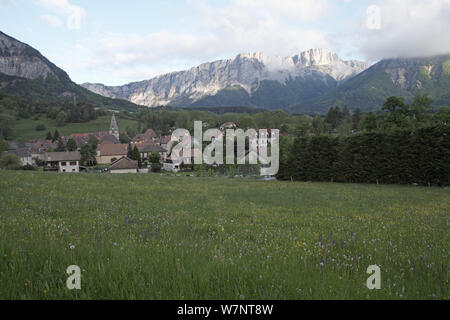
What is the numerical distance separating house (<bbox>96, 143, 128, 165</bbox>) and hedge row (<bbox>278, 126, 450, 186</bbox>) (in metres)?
94.8

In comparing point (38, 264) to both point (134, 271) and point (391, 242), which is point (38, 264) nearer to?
point (134, 271)

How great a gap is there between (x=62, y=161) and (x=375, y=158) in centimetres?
10518

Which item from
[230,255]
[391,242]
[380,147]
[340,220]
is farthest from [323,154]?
[230,255]

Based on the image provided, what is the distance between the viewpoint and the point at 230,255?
16.0 feet

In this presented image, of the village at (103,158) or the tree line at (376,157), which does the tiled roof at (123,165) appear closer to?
the village at (103,158)

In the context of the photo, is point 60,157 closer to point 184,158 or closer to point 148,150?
point 148,150

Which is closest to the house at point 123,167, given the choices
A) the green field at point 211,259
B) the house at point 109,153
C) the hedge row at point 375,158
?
the house at point 109,153

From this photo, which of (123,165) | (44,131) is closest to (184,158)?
(123,165)

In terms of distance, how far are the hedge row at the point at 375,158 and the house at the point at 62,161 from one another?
87.8 metres

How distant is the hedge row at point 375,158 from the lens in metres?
32.8

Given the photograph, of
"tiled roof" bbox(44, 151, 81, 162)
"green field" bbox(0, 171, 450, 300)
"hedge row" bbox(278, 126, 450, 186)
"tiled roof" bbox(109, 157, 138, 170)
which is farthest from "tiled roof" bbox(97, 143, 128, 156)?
"green field" bbox(0, 171, 450, 300)

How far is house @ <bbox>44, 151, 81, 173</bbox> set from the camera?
101 m

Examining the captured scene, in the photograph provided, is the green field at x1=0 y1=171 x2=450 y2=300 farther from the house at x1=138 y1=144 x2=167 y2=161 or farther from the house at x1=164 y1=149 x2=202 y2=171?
the house at x1=138 y1=144 x2=167 y2=161
